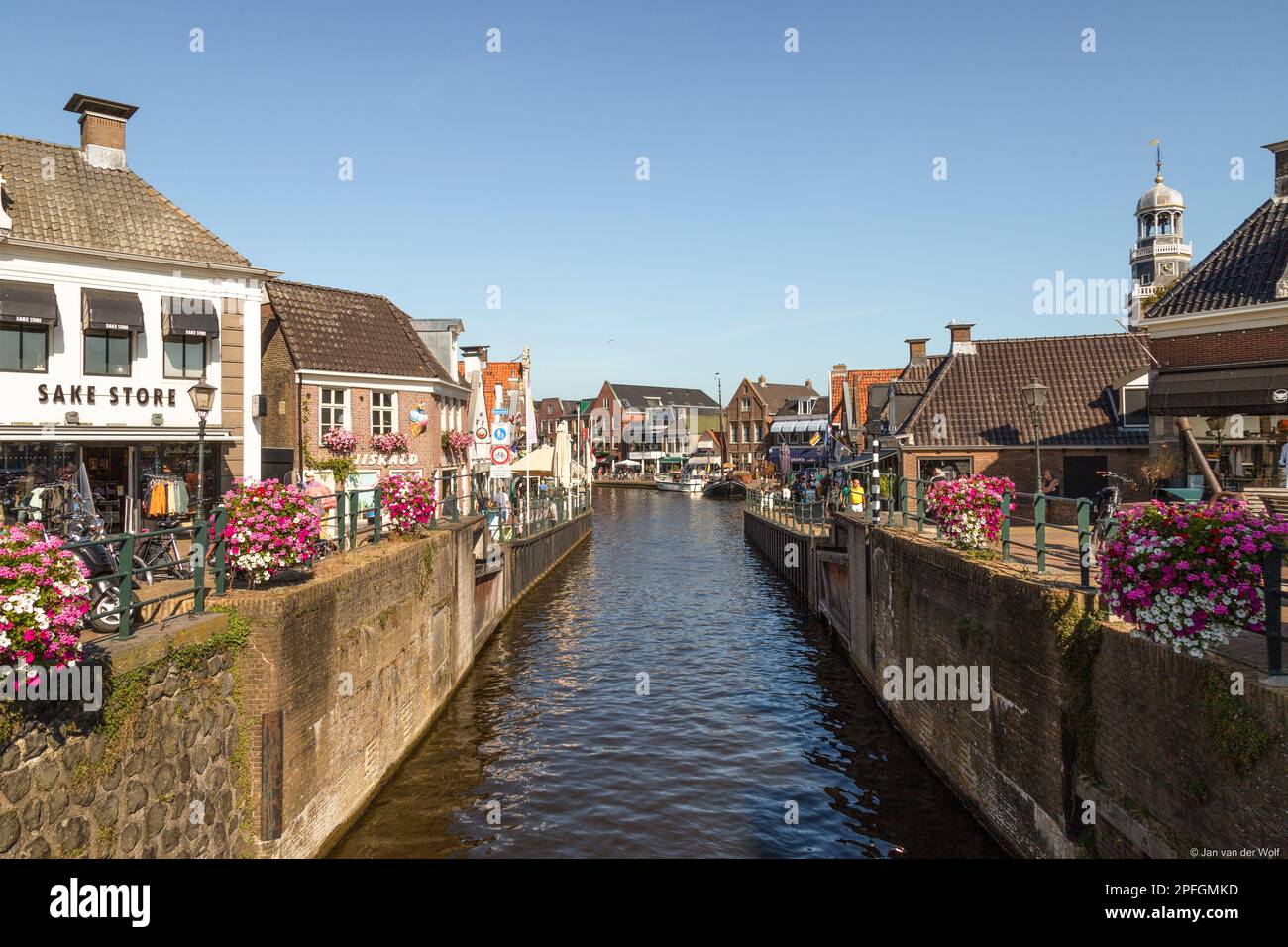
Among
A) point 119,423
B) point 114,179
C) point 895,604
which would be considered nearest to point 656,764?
point 895,604

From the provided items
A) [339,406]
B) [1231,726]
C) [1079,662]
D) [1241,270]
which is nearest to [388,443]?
[339,406]

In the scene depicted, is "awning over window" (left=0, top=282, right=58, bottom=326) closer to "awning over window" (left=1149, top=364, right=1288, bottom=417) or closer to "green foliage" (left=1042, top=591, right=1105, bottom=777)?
"green foliage" (left=1042, top=591, right=1105, bottom=777)

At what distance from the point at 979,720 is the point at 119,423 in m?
18.0

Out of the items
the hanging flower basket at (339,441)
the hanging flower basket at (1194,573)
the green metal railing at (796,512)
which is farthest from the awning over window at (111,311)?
the green metal railing at (796,512)

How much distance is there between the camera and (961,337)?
33.3 metres

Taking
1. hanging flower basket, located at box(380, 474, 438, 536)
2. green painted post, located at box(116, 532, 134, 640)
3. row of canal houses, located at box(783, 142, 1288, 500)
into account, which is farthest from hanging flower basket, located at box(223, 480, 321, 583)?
row of canal houses, located at box(783, 142, 1288, 500)

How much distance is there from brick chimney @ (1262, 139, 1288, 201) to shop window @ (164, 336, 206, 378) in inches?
991

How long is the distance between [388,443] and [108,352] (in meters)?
11.4

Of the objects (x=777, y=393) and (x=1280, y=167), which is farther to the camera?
(x=777, y=393)

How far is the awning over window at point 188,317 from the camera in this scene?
752 inches

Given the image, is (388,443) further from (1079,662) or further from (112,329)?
(1079,662)

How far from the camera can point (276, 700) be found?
8.91 m

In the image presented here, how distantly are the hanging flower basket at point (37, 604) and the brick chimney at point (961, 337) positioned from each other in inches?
1250
